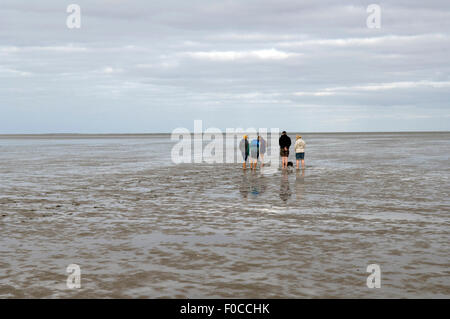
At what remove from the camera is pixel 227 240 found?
10477mm

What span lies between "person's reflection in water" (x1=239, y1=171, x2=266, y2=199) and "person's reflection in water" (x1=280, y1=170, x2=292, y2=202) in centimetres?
79

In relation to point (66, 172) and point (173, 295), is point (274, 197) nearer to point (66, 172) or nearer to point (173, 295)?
point (173, 295)

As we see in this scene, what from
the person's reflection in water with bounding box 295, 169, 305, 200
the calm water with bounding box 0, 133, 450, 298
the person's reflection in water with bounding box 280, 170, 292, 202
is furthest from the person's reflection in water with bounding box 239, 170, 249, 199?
the person's reflection in water with bounding box 295, 169, 305, 200

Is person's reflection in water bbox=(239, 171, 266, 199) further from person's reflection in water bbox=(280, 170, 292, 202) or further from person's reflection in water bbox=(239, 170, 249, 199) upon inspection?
person's reflection in water bbox=(280, 170, 292, 202)

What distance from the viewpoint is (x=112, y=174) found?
26.8 metres

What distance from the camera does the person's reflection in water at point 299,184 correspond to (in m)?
17.8

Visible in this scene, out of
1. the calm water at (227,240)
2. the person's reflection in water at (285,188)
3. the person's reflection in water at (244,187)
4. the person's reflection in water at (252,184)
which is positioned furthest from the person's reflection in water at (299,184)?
the person's reflection in water at (244,187)

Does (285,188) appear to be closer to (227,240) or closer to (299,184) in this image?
(299,184)

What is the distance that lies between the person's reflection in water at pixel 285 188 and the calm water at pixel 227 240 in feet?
0.26

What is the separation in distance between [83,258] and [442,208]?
34.5 ft

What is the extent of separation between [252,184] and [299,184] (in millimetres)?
2055

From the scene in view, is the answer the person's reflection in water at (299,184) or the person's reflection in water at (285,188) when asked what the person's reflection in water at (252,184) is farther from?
the person's reflection in water at (299,184)

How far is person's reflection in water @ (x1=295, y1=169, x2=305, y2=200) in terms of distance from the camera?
17.8 m

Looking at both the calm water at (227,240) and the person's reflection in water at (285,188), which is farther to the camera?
the person's reflection in water at (285,188)
